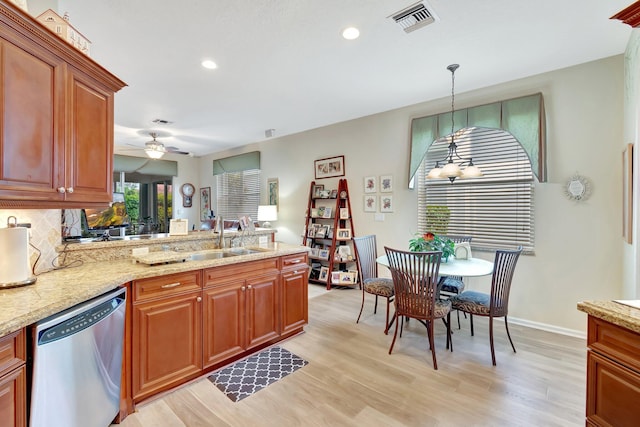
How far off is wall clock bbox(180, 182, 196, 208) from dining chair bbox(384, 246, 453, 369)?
6621mm

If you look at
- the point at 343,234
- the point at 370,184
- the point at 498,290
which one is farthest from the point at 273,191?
the point at 498,290

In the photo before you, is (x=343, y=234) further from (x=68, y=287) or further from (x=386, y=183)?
(x=68, y=287)

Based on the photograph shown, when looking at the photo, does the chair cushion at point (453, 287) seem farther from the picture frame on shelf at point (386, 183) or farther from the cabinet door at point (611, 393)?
the cabinet door at point (611, 393)

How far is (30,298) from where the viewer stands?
52.6 inches

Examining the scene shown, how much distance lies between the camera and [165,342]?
6.45 ft

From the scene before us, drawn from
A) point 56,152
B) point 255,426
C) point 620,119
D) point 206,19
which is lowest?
point 255,426

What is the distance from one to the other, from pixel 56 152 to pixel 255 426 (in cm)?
197

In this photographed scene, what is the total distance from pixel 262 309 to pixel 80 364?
4.42 feet

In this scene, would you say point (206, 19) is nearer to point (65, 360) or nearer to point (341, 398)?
point (65, 360)

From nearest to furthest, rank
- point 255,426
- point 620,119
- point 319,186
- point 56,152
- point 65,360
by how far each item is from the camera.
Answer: point 65,360, point 56,152, point 255,426, point 620,119, point 319,186

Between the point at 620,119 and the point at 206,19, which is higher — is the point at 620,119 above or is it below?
below

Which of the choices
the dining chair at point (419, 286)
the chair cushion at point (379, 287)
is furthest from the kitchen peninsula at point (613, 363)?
the chair cushion at point (379, 287)

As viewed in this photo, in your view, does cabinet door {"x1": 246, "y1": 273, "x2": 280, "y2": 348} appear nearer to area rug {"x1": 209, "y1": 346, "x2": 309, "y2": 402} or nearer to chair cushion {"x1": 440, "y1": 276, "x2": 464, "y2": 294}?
area rug {"x1": 209, "y1": 346, "x2": 309, "y2": 402}

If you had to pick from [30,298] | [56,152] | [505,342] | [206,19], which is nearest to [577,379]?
[505,342]
